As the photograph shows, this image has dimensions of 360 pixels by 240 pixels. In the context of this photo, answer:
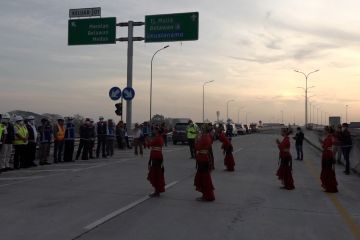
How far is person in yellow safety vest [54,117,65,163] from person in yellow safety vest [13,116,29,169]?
6.97 ft

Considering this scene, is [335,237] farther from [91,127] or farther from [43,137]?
[91,127]

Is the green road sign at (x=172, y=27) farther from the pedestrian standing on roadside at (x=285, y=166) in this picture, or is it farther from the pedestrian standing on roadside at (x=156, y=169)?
the pedestrian standing on roadside at (x=156, y=169)

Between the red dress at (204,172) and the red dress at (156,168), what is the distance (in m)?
0.83

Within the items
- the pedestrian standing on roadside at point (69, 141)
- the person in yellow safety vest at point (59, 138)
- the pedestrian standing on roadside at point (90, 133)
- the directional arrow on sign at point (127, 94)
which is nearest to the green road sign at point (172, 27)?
the directional arrow on sign at point (127, 94)

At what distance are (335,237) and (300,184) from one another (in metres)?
7.28

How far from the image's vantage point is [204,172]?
463 inches

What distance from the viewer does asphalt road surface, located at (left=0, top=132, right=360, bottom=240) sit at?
8.30m

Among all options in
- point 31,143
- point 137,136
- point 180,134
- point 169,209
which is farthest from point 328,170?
point 180,134

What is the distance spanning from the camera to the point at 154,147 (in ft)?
40.3

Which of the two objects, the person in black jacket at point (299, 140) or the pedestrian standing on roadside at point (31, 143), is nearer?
the pedestrian standing on roadside at point (31, 143)

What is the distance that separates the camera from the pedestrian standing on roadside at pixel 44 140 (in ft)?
67.8

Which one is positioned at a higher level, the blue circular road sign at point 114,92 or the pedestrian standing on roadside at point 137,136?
the blue circular road sign at point 114,92

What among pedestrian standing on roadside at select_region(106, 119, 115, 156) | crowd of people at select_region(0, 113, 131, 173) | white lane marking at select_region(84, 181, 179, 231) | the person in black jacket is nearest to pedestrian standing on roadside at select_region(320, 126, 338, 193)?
white lane marking at select_region(84, 181, 179, 231)

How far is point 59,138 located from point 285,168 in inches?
410
